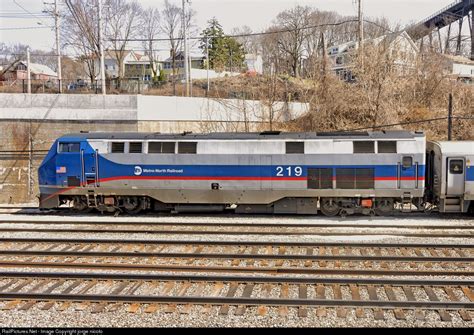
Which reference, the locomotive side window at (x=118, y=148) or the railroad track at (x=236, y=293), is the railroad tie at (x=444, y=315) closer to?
the railroad track at (x=236, y=293)

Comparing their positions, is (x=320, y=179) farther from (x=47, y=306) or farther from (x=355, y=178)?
(x=47, y=306)

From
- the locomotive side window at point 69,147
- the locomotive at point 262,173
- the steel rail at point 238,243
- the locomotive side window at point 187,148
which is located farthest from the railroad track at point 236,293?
the locomotive side window at point 69,147

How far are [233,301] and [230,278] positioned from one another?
116 centimetres

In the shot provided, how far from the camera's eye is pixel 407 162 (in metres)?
16.6

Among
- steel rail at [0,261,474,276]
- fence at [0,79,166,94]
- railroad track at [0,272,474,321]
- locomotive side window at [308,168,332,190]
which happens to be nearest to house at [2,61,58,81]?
fence at [0,79,166,94]

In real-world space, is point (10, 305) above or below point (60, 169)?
below

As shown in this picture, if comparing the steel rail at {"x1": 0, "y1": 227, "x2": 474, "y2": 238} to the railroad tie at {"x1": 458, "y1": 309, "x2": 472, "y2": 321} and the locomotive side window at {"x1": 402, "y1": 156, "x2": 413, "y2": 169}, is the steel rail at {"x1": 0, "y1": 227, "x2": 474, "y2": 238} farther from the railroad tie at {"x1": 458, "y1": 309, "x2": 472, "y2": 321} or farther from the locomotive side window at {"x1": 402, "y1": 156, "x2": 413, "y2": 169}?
the railroad tie at {"x1": 458, "y1": 309, "x2": 472, "y2": 321}

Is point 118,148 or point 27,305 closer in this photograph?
point 27,305

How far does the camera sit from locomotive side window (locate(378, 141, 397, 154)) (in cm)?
1666

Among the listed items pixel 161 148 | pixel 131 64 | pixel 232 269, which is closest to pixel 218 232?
pixel 232 269

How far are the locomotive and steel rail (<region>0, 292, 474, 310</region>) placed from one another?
8463 mm

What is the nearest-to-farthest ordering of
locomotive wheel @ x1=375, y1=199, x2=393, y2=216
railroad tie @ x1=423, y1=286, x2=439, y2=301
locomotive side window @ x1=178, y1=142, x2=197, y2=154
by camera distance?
railroad tie @ x1=423, y1=286, x2=439, y2=301
locomotive wheel @ x1=375, y1=199, x2=393, y2=216
locomotive side window @ x1=178, y1=142, x2=197, y2=154

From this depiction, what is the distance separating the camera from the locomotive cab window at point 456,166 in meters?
16.5

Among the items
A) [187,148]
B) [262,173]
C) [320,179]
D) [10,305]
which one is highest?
[187,148]
